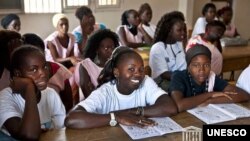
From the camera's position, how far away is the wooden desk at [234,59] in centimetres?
397

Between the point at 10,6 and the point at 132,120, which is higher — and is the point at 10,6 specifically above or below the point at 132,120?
above

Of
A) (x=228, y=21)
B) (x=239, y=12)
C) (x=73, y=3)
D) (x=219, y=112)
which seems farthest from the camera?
(x=239, y=12)

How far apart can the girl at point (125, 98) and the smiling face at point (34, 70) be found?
22 centimetres

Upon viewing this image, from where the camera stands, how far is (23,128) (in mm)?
1471

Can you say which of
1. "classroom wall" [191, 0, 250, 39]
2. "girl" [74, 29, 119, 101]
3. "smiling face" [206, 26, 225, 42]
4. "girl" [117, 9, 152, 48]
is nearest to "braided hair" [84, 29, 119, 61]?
"girl" [74, 29, 119, 101]

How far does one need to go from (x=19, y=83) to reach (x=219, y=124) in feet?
3.39

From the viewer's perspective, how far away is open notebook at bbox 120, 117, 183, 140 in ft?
4.96

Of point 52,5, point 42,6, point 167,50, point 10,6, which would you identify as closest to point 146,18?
point 52,5

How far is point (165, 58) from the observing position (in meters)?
3.07

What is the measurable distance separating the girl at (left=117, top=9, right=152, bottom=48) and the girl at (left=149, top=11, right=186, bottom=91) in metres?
1.61

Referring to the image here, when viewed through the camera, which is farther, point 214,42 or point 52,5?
point 52,5

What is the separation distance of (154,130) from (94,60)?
1.34 m

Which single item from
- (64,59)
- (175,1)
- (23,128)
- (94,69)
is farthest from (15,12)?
(23,128)

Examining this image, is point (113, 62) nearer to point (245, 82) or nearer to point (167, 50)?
point (245, 82)
